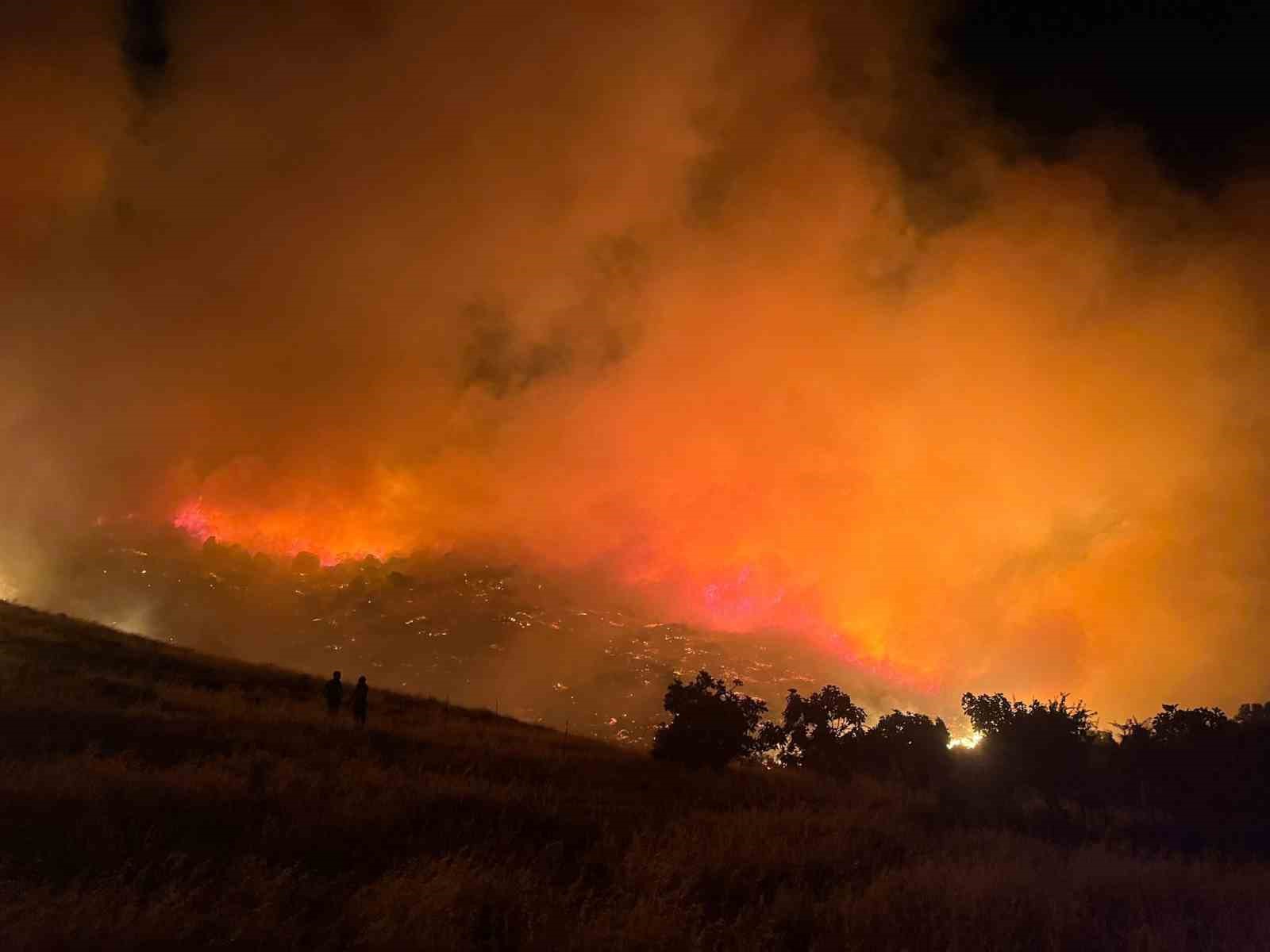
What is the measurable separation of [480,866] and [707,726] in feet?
58.9

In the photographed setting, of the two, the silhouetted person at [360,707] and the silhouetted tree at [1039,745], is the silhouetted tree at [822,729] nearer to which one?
the silhouetted tree at [1039,745]

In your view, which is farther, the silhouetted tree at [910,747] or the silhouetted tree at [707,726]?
the silhouetted tree at [910,747]

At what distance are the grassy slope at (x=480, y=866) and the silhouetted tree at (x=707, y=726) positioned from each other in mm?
7242

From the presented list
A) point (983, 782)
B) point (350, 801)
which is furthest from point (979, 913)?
point (983, 782)

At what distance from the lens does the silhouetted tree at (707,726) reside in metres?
25.0

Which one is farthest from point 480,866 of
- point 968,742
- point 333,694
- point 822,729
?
point 822,729

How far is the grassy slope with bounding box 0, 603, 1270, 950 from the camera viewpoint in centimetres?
690

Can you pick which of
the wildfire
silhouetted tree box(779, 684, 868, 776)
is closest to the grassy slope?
the wildfire

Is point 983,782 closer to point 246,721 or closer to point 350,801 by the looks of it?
point 350,801

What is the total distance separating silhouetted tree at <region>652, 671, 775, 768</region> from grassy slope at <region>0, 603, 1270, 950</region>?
724 centimetres

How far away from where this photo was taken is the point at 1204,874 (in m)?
11.6

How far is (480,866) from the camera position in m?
8.61

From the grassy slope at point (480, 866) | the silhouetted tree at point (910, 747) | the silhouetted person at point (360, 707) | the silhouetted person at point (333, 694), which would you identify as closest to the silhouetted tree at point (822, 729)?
the silhouetted tree at point (910, 747)

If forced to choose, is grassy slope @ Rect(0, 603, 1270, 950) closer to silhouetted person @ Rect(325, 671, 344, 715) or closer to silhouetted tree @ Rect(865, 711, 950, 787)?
silhouetted person @ Rect(325, 671, 344, 715)
